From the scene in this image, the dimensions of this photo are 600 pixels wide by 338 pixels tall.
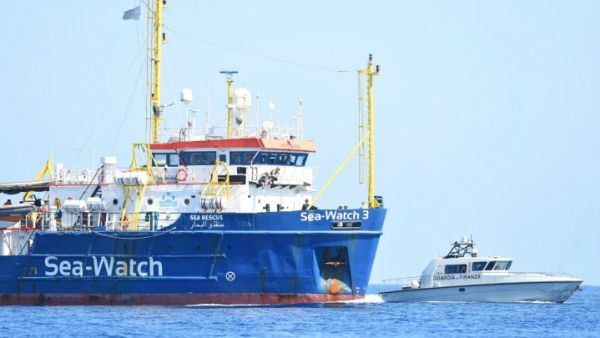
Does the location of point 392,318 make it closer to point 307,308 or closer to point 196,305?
point 307,308

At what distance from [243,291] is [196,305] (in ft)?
5.76

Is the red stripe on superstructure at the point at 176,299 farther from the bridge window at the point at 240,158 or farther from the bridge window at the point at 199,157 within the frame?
the bridge window at the point at 199,157

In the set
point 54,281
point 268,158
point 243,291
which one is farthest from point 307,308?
point 54,281

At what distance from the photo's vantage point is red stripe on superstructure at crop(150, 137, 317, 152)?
177ft

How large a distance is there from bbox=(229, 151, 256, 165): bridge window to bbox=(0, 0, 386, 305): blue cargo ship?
4 cm

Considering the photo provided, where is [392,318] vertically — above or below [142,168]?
below

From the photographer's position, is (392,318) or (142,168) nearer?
(392,318)

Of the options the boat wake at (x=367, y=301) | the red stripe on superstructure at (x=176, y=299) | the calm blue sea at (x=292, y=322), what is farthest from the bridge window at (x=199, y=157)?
the boat wake at (x=367, y=301)

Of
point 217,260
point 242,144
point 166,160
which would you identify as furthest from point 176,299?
point 242,144

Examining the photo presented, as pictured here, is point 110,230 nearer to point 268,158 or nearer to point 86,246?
point 86,246

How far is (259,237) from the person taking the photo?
52.1 meters

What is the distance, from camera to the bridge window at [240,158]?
54281 millimetres

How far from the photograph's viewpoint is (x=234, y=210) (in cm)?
5362

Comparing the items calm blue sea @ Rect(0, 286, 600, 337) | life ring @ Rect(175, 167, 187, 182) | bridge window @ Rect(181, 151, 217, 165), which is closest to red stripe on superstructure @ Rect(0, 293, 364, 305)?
calm blue sea @ Rect(0, 286, 600, 337)
